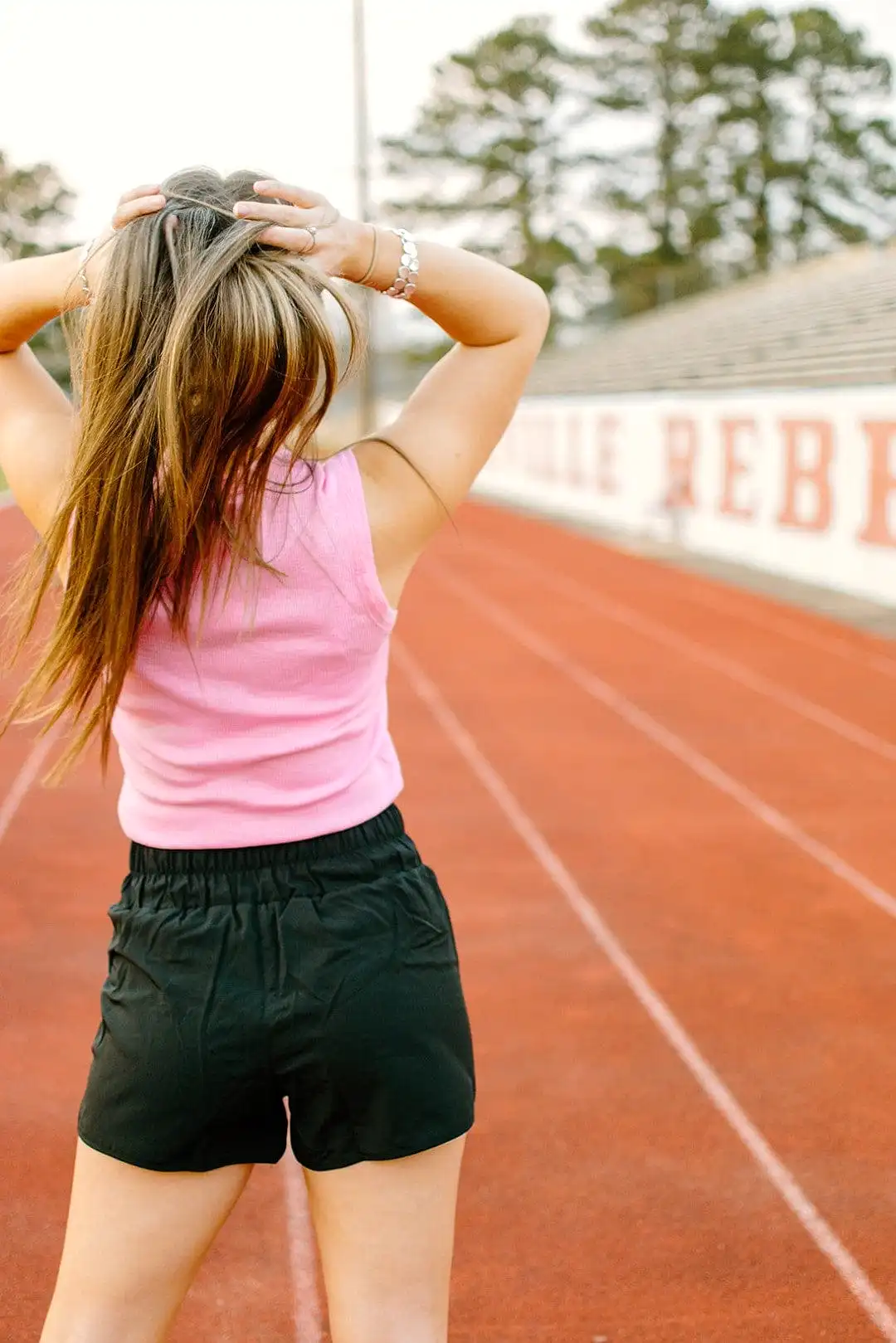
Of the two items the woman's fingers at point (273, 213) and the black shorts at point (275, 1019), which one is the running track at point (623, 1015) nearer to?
the black shorts at point (275, 1019)

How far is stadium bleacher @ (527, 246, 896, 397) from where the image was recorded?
1500cm


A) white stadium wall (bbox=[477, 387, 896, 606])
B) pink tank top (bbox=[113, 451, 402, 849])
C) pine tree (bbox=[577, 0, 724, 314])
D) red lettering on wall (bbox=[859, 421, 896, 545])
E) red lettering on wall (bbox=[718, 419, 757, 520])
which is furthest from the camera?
pine tree (bbox=[577, 0, 724, 314])

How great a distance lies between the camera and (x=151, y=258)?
4.24ft

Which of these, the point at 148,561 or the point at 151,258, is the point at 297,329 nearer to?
the point at 151,258

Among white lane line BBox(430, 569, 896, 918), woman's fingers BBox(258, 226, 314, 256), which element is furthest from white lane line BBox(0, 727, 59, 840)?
woman's fingers BBox(258, 226, 314, 256)

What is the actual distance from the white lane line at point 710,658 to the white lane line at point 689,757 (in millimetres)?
842

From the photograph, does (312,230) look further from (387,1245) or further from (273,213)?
(387,1245)

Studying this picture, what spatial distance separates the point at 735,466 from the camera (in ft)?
52.1

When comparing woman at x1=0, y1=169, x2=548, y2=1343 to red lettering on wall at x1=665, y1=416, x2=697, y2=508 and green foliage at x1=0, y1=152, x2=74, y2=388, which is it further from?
green foliage at x1=0, y1=152, x2=74, y2=388

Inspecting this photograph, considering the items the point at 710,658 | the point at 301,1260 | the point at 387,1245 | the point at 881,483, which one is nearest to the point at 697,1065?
the point at 301,1260

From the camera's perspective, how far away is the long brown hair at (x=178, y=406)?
1259 millimetres

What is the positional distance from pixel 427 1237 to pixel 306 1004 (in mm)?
248

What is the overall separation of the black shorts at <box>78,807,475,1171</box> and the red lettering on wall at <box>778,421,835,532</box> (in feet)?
41.0

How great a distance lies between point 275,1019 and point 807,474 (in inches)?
516
